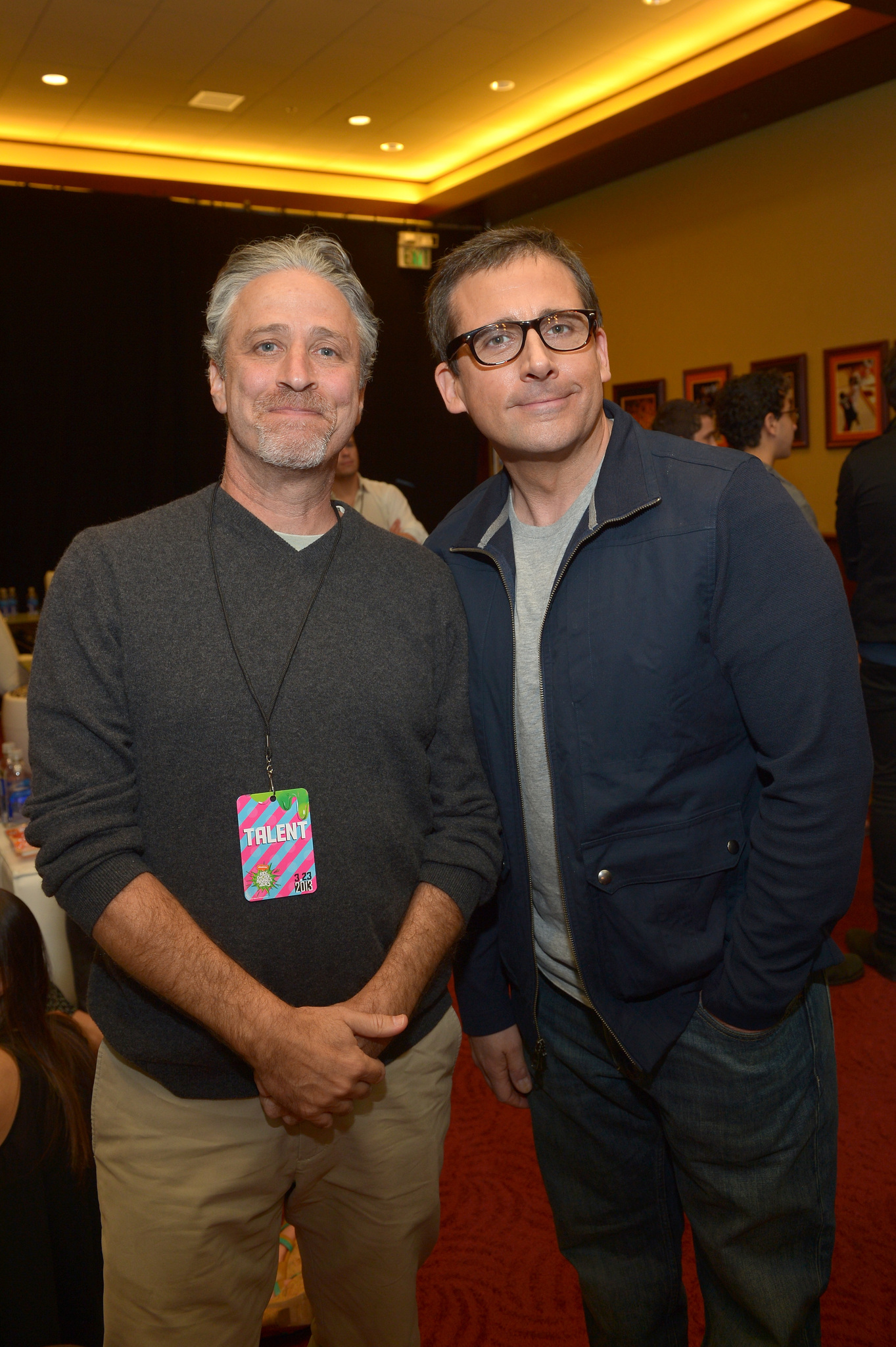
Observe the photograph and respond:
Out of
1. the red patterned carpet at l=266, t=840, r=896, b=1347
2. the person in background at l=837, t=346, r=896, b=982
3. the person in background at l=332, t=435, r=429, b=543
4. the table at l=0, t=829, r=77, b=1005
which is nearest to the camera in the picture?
the red patterned carpet at l=266, t=840, r=896, b=1347

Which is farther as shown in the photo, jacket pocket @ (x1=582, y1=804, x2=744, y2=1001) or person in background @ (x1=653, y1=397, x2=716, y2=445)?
person in background @ (x1=653, y1=397, x2=716, y2=445)

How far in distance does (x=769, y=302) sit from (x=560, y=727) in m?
5.53

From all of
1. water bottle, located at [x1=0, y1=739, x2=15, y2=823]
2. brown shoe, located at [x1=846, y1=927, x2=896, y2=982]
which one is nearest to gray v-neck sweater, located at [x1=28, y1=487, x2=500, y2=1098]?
water bottle, located at [x1=0, y1=739, x2=15, y2=823]

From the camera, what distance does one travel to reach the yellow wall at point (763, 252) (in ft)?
17.7

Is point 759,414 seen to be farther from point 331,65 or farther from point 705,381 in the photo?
point 331,65

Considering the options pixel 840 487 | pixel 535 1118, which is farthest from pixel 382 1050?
Answer: pixel 840 487

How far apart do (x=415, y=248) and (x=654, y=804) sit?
8077 millimetres

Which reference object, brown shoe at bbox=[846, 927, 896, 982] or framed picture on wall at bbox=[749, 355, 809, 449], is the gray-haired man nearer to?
brown shoe at bbox=[846, 927, 896, 982]

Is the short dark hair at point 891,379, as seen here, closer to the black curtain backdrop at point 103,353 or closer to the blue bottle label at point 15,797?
the blue bottle label at point 15,797

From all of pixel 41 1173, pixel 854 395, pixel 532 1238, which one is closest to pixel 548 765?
pixel 41 1173

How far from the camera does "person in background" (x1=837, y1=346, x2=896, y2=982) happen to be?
3.09 metres

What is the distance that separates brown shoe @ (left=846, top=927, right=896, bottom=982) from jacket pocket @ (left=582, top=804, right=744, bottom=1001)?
7.68ft

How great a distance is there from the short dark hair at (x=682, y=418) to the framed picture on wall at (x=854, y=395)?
65.3 inches

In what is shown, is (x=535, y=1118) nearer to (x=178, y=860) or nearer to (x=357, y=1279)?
(x=357, y=1279)
